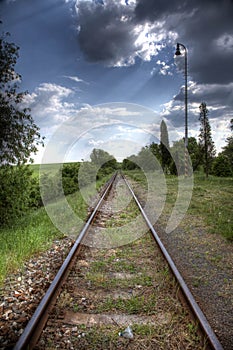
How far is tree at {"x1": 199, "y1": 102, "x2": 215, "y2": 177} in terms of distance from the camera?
66.1 feet

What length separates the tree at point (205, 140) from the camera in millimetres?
20141

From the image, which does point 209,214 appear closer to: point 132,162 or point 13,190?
point 13,190

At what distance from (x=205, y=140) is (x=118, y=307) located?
744 inches

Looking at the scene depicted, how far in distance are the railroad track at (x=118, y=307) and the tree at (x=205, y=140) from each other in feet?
54.2

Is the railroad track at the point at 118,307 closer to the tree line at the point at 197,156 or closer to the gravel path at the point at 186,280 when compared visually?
the gravel path at the point at 186,280

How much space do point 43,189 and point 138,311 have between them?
10208 mm

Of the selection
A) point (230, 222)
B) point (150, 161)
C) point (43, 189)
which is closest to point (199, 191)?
point (230, 222)

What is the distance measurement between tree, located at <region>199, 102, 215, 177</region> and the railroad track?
54.2ft

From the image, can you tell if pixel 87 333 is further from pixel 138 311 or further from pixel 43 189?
pixel 43 189

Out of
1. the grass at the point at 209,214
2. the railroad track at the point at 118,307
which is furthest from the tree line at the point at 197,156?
the railroad track at the point at 118,307

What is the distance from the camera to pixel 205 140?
20703 mm

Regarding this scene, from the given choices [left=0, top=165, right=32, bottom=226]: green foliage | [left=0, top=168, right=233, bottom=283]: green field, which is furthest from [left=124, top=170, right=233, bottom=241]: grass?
[left=0, top=165, right=32, bottom=226]: green foliage

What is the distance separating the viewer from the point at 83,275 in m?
4.38

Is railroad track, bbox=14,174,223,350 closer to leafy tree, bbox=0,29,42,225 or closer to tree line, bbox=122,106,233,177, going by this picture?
leafy tree, bbox=0,29,42,225
